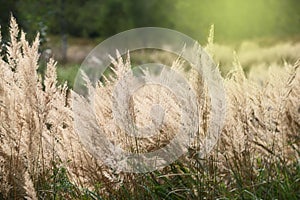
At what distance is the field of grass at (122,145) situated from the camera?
3342 millimetres

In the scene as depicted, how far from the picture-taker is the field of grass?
3.34m

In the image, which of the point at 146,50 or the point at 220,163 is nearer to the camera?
the point at 220,163

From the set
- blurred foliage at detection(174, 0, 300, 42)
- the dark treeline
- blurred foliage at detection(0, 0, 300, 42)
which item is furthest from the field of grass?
the dark treeline

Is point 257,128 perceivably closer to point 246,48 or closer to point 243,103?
point 243,103

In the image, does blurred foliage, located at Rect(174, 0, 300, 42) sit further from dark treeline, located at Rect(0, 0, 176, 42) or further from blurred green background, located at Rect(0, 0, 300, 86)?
dark treeline, located at Rect(0, 0, 176, 42)

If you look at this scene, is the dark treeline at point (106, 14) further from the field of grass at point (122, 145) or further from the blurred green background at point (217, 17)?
the field of grass at point (122, 145)

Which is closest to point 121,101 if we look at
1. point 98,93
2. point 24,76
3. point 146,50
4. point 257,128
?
point 98,93

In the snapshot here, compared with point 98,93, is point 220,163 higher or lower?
lower

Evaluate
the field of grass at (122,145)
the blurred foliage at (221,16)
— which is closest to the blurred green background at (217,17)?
the blurred foliage at (221,16)

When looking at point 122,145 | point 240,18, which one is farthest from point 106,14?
point 122,145

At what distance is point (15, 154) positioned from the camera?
3.47 metres

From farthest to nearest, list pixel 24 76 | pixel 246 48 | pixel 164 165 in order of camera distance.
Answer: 1. pixel 246 48
2. pixel 164 165
3. pixel 24 76

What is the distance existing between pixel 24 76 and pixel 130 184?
77 centimetres

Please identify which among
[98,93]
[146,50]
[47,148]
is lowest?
[47,148]
